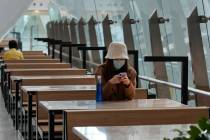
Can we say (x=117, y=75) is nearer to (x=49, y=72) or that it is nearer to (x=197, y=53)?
(x=197, y=53)

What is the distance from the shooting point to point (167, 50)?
1009 centimetres

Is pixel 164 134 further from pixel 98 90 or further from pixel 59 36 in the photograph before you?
pixel 59 36

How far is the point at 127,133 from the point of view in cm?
333

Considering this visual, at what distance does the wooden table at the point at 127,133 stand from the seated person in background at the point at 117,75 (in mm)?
1710

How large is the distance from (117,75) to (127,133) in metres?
2.01

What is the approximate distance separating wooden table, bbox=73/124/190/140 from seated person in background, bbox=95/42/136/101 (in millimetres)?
1710

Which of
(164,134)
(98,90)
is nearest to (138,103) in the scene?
(98,90)

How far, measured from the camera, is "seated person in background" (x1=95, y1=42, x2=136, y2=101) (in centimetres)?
530

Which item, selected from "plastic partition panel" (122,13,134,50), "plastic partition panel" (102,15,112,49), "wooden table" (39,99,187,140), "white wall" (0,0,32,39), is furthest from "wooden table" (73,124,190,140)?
"plastic partition panel" (102,15,112,49)

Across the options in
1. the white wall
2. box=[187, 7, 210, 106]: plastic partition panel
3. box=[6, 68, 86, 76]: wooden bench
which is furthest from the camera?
the white wall

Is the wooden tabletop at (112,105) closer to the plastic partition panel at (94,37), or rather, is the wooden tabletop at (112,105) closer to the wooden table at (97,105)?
the wooden table at (97,105)

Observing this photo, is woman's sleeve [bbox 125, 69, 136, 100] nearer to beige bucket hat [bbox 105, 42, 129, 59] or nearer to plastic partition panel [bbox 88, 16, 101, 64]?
beige bucket hat [bbox 105, 42, 129, 59]

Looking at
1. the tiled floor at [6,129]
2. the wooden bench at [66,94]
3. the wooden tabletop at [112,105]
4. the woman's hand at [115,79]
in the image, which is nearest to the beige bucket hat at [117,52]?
the woman's hand at [115,79]

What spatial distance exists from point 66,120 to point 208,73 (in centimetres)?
380
